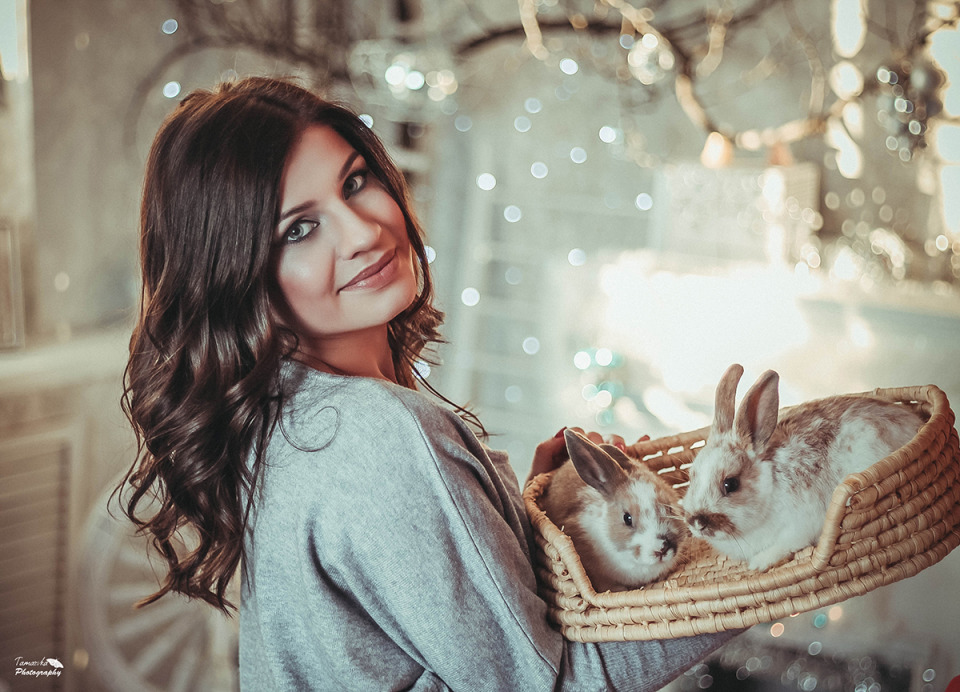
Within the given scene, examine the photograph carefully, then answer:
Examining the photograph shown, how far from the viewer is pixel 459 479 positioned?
807 millimetres

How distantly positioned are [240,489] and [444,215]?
221cm

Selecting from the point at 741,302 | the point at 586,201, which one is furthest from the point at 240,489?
the point at 586,201

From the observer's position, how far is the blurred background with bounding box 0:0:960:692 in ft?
6.43

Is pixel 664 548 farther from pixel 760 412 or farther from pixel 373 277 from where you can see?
pixel 373 277

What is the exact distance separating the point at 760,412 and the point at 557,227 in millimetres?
2135

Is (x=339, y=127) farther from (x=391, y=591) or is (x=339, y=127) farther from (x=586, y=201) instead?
(x=586, y=201)

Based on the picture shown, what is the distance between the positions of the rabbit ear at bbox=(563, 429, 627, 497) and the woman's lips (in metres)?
0.28

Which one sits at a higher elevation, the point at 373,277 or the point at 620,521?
the point at 373,277

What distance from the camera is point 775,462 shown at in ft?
2.56

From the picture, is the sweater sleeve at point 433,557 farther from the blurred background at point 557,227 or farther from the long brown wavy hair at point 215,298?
the blurred background at point 557,227

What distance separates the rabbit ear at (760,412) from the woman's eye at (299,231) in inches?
20.0

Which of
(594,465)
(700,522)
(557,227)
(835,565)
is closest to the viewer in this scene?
(835,565)

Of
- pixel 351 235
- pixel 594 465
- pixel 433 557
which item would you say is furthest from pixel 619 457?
pixel 351 235

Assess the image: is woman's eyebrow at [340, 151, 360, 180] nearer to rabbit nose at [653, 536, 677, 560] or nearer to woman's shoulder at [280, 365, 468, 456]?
woman's shoulder at [280, 365, 468, 456]
